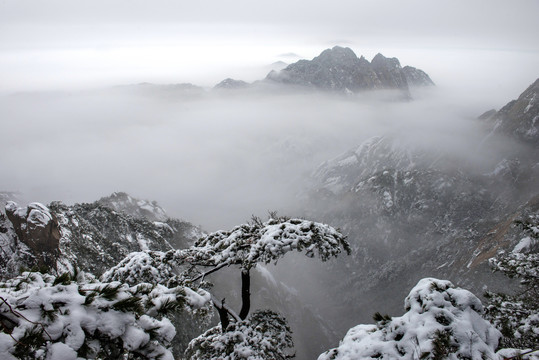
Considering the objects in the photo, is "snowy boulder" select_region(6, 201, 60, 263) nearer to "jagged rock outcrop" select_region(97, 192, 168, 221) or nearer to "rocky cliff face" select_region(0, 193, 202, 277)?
"rocky cliff face" select_region(0, 193, 202, 277)

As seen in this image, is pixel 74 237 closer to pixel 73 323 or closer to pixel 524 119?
pixel 73 323

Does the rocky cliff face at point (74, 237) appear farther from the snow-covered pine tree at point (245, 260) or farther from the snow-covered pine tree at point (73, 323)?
the snow-covered pine tree at point (73, 323)

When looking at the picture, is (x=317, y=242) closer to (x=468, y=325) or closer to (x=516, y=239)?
(x=468, y=325)

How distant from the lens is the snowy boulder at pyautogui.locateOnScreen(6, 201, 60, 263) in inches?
1439

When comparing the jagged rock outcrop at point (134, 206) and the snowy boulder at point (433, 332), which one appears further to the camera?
the jagged rock outcrop at point (134, 206)

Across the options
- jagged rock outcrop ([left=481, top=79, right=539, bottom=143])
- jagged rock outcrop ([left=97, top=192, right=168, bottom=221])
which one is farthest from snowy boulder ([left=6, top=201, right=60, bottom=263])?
jagged rock outcrop ([left=481, top=79, right=539, bottom=143])

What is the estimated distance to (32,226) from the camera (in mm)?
36844

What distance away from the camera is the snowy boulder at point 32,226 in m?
36.6

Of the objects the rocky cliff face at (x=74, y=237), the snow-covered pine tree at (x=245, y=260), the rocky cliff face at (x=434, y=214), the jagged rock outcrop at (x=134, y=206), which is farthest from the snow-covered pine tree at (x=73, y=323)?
the jagged rock outcrop at (x=134, y=206)

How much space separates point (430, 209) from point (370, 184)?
136 feet

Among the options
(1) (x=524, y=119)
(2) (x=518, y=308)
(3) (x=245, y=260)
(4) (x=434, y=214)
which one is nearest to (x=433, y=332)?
(3) (x=245, y=260)

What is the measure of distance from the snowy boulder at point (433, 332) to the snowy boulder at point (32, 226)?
42448 mm

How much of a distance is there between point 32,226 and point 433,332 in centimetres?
4427

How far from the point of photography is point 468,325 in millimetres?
4703
